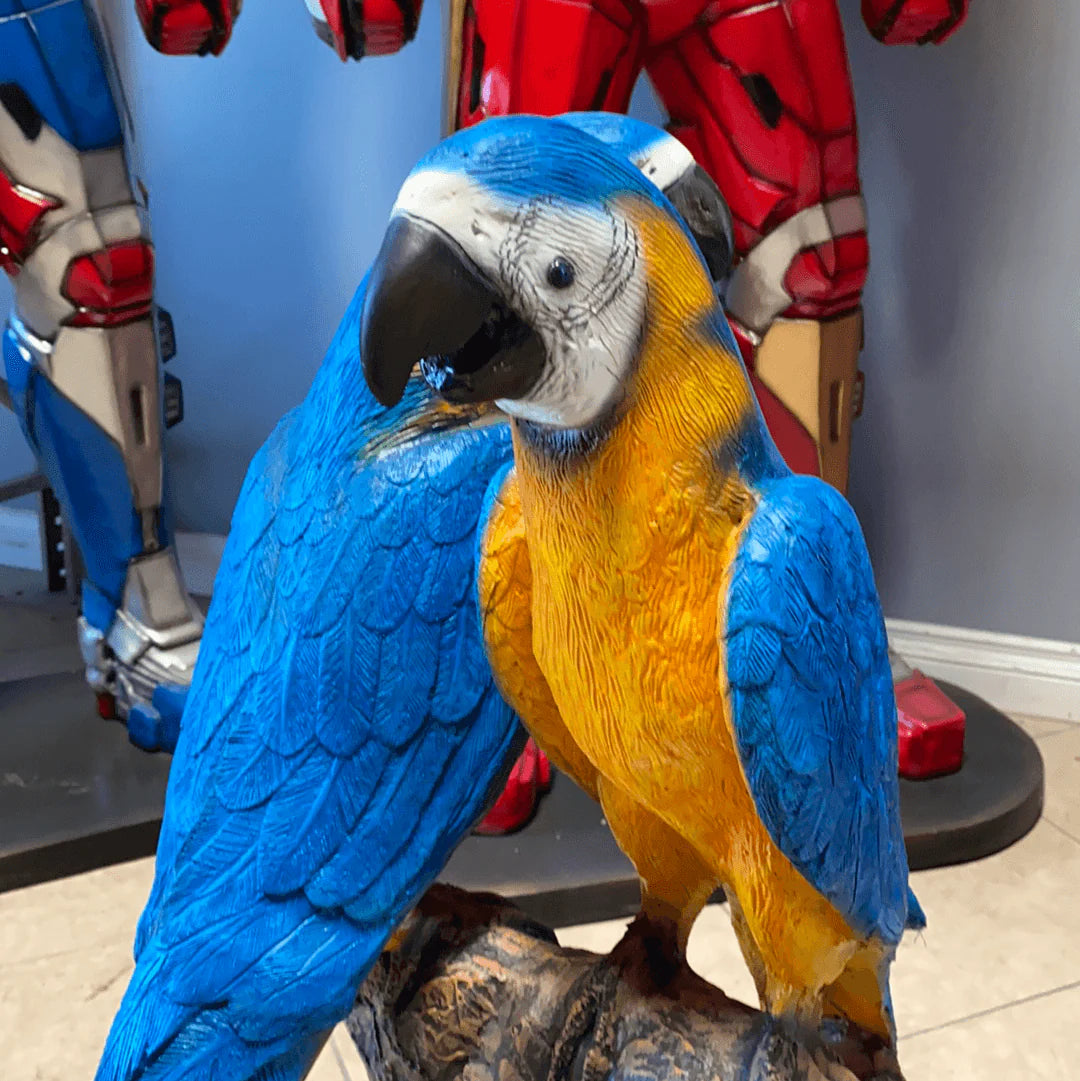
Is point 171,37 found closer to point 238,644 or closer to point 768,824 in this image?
point 238,644

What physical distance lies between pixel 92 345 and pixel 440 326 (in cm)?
78

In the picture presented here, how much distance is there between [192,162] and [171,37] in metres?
0.57

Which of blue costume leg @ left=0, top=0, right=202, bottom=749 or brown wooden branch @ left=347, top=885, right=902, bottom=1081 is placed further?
blue costume leg @ left=0, top=0, right=202, bottom=749

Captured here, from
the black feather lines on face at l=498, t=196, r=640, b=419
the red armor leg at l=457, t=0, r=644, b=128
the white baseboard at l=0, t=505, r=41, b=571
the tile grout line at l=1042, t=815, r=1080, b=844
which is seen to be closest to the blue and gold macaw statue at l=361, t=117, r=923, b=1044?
the black feather lines on face at l=498, t=196, r=640, b=419

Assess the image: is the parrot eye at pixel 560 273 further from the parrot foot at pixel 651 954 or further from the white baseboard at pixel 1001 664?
the white baseboard at pixel 1001 664

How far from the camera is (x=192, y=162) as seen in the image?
54.2 inches

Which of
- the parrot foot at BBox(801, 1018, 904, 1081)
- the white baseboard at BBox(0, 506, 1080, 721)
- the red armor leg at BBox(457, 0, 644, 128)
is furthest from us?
the white baseboard at BBox(0, 506, 1080, 721)

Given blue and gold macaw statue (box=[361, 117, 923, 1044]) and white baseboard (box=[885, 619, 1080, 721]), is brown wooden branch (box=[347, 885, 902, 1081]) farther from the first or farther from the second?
white baseboard (box=[885, 619, 1080, 721])

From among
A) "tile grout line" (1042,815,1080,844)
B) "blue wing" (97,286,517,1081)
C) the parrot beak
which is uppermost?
the parrot beak

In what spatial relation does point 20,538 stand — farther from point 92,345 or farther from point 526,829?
point 526,829

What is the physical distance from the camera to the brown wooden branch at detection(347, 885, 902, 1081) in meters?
0.48

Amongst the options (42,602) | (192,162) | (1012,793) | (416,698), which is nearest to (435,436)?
(416,698)

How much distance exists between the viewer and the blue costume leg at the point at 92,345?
91 cm

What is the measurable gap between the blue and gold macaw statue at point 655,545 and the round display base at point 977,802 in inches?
21.9
